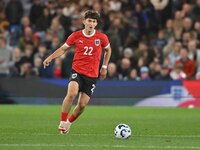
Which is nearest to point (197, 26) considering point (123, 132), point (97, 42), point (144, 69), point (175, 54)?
point (175, 54)

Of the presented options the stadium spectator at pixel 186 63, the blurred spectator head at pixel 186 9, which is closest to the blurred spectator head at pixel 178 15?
the blurred spectator head at pixel 186 9

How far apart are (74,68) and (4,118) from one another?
428cm

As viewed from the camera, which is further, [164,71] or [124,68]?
[124,68]

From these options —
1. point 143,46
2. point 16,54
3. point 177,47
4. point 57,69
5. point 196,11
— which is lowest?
point 57,69

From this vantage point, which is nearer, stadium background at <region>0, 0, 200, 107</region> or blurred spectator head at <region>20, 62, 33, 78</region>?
stadium background at <region>0, 0, 200, 107</region>

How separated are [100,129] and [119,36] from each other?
11.4 m

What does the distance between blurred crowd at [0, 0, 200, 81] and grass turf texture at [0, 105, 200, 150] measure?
2.61 m

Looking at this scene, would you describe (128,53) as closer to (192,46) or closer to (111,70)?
(111,70)

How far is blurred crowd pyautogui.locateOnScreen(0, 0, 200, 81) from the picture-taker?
24875 mm

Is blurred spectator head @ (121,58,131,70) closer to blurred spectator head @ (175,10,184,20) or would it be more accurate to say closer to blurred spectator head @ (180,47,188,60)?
blurred spectator head @ (180,47,188,60)

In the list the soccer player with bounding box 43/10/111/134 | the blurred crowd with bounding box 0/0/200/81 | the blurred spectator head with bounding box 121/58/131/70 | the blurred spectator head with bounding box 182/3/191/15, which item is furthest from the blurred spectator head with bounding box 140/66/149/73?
the soccer player with bounding box 43/10/111/134

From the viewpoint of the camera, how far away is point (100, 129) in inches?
609

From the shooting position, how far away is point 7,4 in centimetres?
2934

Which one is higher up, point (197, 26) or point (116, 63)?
point (197, 26)
